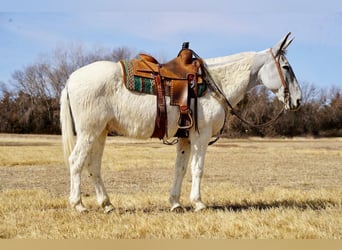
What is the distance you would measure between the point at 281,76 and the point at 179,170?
8.27 ft

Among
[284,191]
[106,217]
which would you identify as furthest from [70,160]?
[284,191]

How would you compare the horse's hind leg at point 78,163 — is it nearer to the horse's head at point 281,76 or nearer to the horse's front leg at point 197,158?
the horse's front leg at point 197,158

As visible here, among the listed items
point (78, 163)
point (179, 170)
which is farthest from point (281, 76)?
point (78, 163)

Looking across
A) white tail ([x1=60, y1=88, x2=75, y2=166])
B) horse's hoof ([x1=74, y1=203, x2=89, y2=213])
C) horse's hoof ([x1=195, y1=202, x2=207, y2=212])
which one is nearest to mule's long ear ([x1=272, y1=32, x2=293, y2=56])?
horse's hoof ([x1=195, y1=202, x2=207, y2=212])

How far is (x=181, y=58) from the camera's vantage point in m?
6.86

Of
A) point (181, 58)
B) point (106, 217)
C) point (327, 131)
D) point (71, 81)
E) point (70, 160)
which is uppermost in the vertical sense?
point (181, 58)

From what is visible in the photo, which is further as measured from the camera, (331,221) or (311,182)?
(311,182)

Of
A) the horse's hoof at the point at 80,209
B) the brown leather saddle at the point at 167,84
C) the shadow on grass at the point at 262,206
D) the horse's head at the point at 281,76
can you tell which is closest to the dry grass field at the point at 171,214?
the shadow on grass at the point at 262,206

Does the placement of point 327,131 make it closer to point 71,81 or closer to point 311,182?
point 311,182

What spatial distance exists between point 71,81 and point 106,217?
230 centimetres

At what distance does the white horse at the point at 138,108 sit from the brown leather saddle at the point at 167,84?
105 millimetres

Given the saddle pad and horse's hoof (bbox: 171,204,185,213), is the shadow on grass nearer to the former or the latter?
horse's hoof (bbox: 171,204,185,213)

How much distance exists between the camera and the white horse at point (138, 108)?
625 cm

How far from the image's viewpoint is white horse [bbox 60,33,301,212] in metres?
→ 6.25
